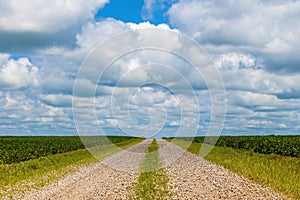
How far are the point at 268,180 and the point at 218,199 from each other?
176 inches

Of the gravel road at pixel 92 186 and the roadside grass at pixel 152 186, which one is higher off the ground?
the roadside grass at pixel 152 186

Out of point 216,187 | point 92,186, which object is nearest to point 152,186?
point 216,187

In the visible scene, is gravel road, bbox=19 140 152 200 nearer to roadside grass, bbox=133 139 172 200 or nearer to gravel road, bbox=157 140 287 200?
roadside grass, bbox=133 139 172 200

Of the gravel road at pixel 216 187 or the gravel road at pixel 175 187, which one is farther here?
the gravel road at pixel 175 187

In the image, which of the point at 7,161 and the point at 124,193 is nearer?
the point at 124,193

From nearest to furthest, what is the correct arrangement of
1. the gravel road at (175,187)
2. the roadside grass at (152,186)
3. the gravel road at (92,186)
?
the roadside grass at (152,186) → the gravel road at (175,187) → the gravel road at (92,186)

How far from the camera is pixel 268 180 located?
18578 mm

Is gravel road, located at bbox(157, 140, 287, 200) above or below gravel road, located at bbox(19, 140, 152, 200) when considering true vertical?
above

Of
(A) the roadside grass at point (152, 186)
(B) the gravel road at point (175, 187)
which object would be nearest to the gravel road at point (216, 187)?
(B) the gravel road at point (175, 187)

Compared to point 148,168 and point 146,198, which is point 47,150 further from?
point 146,198

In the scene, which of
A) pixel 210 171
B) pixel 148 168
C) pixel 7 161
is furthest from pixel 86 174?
pixel 7 161

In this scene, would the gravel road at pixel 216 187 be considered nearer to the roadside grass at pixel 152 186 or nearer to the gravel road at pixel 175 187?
the gravel road at pixel 175 187

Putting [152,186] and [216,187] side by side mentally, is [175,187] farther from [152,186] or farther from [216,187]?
[216,187]

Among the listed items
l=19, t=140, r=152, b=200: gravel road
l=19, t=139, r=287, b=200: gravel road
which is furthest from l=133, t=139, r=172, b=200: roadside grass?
l=19, t=140, r=152, b=200: gravel road
